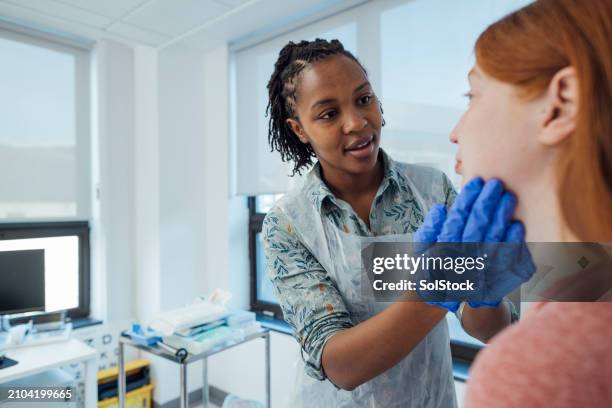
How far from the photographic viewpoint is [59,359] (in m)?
1.68

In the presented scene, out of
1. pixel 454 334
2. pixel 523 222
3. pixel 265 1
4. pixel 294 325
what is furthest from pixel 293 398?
pixel 265 1

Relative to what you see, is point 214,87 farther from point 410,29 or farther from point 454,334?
point 454,334

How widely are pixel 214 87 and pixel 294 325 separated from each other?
6.75 feet

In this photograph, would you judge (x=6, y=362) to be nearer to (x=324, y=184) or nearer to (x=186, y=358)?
(x=186, y=358)

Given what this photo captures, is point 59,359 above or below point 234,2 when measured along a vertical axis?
below

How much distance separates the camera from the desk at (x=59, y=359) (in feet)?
5.32

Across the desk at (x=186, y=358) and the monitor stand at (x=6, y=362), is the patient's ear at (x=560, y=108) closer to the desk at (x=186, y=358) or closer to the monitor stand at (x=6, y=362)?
the desk at (x=186, y=358)

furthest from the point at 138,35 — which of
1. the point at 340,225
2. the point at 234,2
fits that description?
the point at 340,225

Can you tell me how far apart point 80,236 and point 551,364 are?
2.66 m

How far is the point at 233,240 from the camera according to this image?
248 cm

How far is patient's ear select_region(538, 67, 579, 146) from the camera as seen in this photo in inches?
14.1

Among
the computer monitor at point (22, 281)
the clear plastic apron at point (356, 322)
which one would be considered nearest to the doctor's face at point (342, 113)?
the clear plastic apron at point (356, 322)

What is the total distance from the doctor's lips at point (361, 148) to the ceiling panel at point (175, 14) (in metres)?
1.41

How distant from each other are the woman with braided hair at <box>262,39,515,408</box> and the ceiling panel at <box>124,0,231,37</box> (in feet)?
3.87
